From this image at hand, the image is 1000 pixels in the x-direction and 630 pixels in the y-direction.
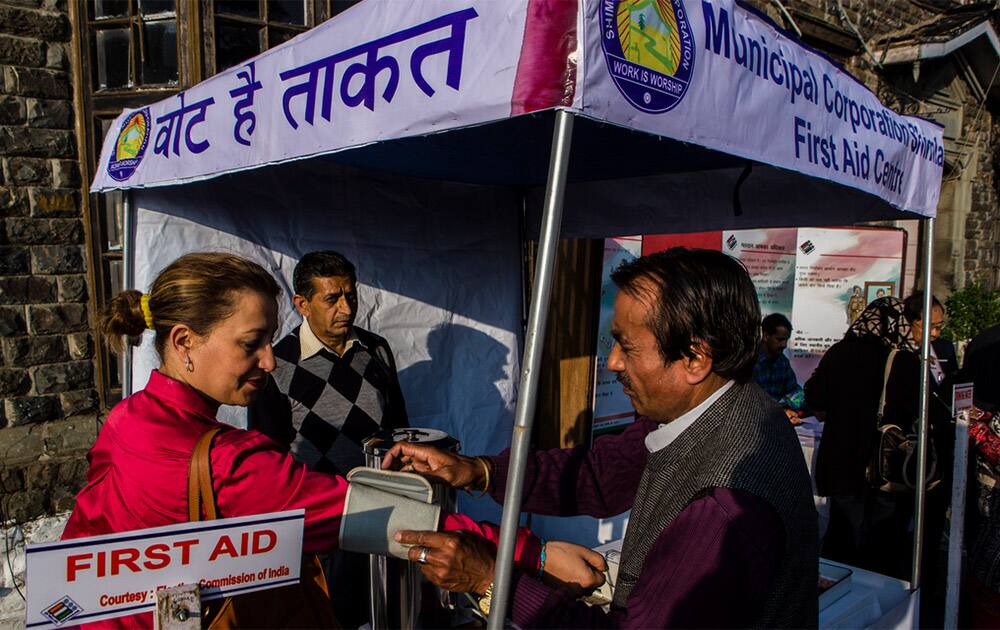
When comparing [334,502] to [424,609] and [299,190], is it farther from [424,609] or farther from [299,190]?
[299,190]

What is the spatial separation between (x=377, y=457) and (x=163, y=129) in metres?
1.49

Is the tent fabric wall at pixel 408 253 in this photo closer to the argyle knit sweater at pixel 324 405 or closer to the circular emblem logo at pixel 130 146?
the circular emblem logo at pixel 130 146

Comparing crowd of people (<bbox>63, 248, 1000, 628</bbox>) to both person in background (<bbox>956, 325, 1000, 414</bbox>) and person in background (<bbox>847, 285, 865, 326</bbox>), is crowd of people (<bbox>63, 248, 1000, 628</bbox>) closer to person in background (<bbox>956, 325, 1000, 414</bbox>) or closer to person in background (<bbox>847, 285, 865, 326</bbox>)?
person in background (<bbox>956, 325, 1000, 414</bbox>)

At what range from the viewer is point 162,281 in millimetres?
1499

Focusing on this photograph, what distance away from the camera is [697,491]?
4.07 ft

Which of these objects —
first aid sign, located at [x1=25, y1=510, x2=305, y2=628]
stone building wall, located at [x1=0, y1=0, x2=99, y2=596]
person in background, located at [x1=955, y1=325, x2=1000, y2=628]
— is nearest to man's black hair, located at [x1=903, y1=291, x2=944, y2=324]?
person in background, located at [x1=955, y1=325, x2=1000, y2=628]

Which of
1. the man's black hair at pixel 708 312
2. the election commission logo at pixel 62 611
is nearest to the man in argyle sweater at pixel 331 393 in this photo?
the election commission logo at pixel 62 611

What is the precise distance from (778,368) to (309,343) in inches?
149

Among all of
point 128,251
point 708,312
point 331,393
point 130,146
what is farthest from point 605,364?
point 708,312

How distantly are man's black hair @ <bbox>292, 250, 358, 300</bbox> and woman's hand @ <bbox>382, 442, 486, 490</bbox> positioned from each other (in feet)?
3.49

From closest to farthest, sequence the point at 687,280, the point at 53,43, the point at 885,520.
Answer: the point at 687,280 → the point at 885,520 → the point at 53,43

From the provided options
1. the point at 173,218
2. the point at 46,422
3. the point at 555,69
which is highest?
the point at 555,69

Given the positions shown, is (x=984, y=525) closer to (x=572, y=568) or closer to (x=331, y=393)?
(x=572, y=568)

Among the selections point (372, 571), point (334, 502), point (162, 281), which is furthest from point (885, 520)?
point (162, 281)
